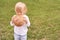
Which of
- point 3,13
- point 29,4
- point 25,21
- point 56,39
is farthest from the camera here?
point 29,4

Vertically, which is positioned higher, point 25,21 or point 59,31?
point 25,21

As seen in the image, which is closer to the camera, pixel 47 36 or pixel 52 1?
pixel 47 36

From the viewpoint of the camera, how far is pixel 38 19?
21.7ft

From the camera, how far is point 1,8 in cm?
719

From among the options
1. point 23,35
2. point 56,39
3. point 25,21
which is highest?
point 25,21

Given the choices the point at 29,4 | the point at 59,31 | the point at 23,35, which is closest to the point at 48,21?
the point at 59,31

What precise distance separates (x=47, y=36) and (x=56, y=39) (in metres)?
0.25

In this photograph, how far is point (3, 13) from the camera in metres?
6.90

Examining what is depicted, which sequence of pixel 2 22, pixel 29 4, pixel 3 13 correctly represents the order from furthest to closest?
pixel 29 4 → pixel 3 13 → pixel 2 22

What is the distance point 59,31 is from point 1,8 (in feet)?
7.11

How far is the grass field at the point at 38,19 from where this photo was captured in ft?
19.0

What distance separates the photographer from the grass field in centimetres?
579

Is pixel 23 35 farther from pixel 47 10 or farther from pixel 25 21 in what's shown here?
pixel 47 10

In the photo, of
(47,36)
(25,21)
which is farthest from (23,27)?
(47,36)
